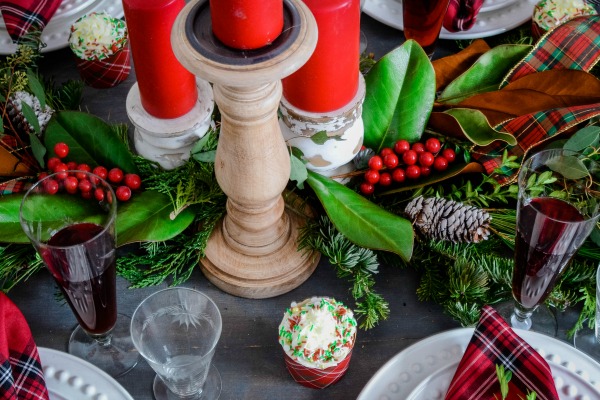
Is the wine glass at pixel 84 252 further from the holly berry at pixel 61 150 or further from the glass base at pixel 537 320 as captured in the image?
the glass base at pixel 537 320

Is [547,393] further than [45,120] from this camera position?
No

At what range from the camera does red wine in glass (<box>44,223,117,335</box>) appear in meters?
0.60

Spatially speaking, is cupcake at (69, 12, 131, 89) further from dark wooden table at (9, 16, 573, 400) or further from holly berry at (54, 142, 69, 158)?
dark wooden table at (9, 16, 573, 400)

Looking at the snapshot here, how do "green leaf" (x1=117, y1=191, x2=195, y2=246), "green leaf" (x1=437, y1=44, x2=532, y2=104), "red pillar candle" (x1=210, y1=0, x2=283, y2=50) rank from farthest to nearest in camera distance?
"green leaf" (x1=437, y1=44, x2=532, y2=104) < "green leaf" (x1=117, y1=191, x2=195, y2=246) < "red pillar candle" (x1=210, y1=0, x2=283, y2=50)

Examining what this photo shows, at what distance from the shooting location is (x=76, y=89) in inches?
33.9

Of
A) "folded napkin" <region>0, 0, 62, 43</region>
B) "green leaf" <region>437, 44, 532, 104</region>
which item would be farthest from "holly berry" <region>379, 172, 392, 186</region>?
"folded napkin" <region>0, 0, 62, 43</region>

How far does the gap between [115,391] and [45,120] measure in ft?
0.99

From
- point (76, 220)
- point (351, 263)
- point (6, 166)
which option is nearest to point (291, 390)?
point (351, 263)

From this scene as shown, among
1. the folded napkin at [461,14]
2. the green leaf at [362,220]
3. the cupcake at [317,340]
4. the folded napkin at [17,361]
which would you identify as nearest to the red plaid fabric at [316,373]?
the cupcake at [317,340]

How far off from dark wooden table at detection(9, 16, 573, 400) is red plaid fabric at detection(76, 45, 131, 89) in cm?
26

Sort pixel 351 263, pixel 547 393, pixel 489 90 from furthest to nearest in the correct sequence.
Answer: pixel 489 90 → pixel 351 263 → pixel 547 393

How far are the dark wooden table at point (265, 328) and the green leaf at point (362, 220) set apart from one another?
7 centimetres

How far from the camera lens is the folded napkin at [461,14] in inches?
35.1

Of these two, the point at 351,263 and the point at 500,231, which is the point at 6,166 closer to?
the point at 351,263
